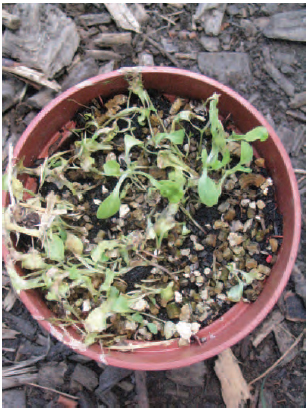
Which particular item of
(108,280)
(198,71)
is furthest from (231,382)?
(198,71)

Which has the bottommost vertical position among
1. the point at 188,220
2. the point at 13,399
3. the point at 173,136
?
the point at 13,399

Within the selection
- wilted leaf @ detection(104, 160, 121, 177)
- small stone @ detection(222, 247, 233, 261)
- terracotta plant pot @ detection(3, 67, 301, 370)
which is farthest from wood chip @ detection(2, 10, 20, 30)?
small stone @ detection(222, 247, 233, 261)

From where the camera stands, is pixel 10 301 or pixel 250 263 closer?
pixel 250 263

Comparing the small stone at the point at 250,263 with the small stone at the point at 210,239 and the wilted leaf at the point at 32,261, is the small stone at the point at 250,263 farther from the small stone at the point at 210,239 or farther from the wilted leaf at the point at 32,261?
the wilted leaf at the point at 32,261

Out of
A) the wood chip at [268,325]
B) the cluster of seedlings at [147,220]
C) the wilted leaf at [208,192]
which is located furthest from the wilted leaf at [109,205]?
the wood chip at [268,325]

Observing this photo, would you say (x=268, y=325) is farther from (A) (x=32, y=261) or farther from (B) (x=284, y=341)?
(A) (x=32, y=261)
